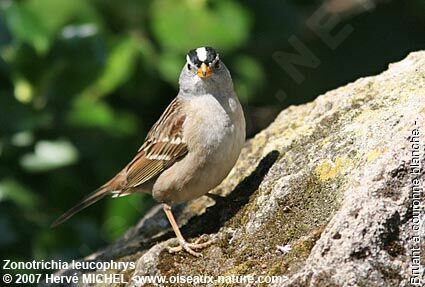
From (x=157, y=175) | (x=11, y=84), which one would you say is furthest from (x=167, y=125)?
(x=11, y=84)

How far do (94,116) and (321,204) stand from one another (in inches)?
111

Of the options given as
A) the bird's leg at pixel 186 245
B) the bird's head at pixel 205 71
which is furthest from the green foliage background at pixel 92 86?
the bird's leg at pixel 186 245

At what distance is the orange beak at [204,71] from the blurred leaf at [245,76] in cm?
234

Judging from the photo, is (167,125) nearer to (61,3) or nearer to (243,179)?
(243,179)

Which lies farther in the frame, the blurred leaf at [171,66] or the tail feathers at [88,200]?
the blurred leaf at [171,66]

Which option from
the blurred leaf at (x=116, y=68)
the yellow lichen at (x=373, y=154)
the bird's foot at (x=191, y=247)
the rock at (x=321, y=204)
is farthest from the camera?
the blurred leaf at (x=116, y=68)

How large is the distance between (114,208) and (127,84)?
92 centimetres

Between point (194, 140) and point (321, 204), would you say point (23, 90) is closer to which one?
point (194, 140)

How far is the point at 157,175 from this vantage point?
4805mm

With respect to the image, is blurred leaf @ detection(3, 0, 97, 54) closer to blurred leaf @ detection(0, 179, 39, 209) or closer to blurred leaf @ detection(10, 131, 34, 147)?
blurred leaf @ detection(10, 131, 34, 147)

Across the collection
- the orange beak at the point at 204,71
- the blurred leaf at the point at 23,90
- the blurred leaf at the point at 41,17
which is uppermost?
the blurred leaf at the point at 41,17

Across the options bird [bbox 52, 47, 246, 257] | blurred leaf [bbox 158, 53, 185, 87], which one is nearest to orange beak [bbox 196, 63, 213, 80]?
bird [bbox 52, 47, 246, 257]

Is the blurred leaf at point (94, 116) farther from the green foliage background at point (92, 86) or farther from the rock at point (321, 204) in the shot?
the rock at point (321, 204)

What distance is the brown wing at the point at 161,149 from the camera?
15.2ft
